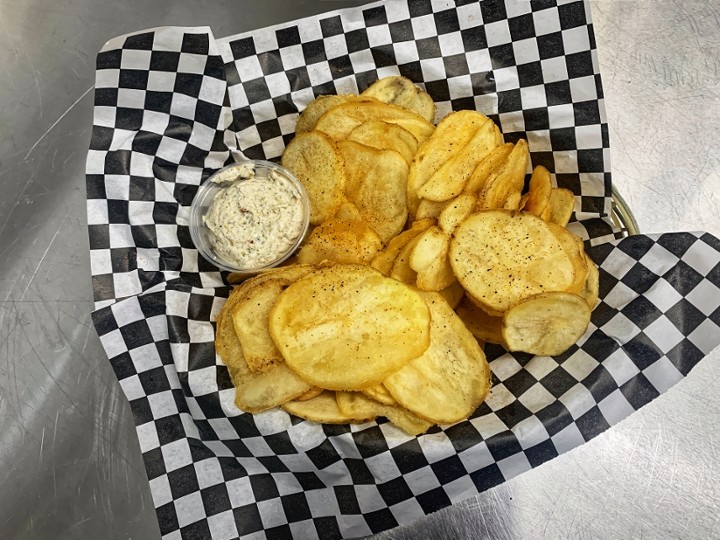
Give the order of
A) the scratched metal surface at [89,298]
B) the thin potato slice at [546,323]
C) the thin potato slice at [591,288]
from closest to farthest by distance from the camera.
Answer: the thin potato slice at [546,323] < the thin potato slice at [591,288] < the scratched metal surface at [89,298]

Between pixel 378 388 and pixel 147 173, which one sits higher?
pixel 147 173

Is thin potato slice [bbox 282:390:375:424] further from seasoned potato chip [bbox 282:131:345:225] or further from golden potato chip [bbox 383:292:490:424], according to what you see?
seasoned potato chip [bbox 282:131:345:225]

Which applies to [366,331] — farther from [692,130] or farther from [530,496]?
[692,130]

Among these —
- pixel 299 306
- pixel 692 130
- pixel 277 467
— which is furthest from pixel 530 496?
pixel 692 130

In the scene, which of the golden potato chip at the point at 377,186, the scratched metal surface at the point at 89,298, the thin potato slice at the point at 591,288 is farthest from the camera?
the scratched metal surface at the point at 89,298

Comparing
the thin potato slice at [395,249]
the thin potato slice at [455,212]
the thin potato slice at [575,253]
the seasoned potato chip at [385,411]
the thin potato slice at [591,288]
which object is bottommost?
the seasoned potato chip at [385,411]

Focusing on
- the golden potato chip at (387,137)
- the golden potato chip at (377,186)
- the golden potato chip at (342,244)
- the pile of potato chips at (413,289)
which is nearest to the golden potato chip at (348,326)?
the pile of potato chips at (413,289)

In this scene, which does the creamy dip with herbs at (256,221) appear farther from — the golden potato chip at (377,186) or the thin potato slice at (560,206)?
the thin potato slice at (560,206)

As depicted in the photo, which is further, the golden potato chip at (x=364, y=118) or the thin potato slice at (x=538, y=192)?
the golden potato chip at (x=364, y=118)
